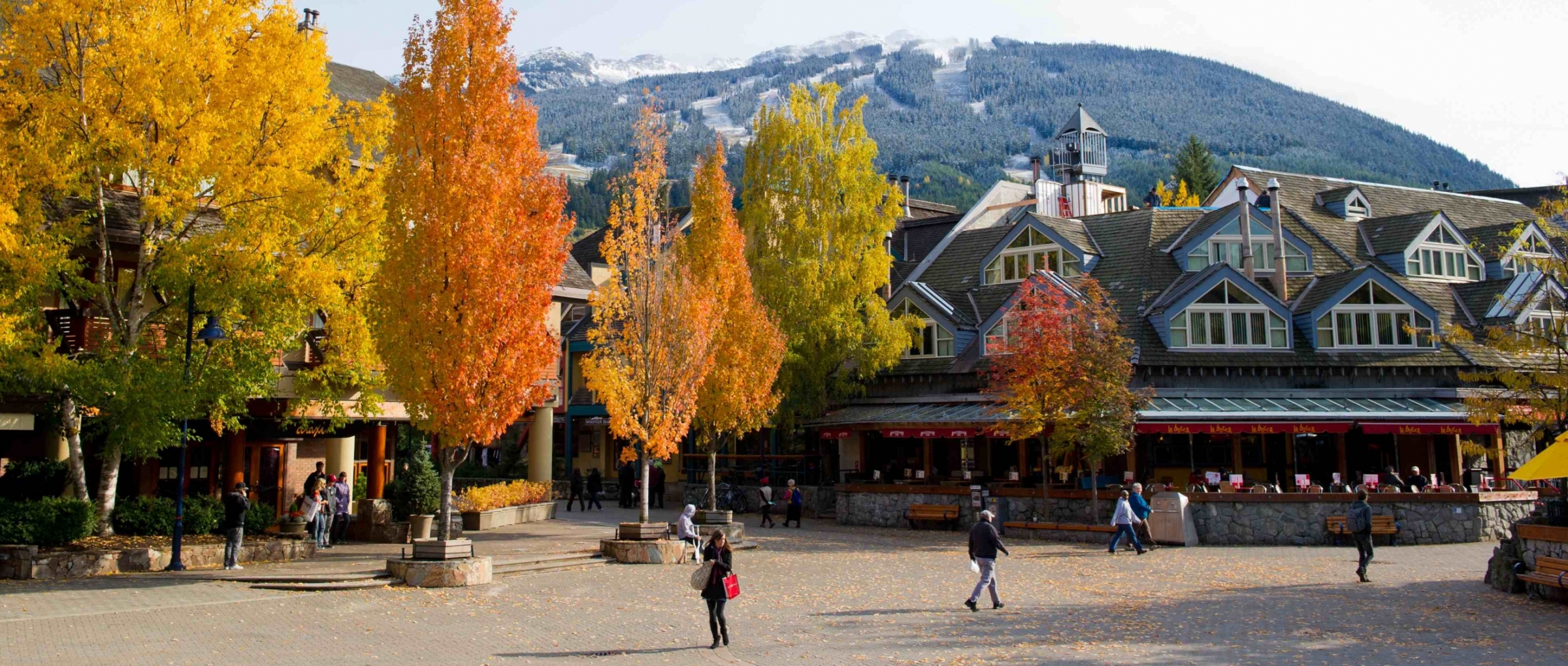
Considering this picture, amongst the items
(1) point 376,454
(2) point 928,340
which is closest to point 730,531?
(1) point 376,454

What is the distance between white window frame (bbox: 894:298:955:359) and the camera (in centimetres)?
3825

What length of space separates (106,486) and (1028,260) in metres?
29.2

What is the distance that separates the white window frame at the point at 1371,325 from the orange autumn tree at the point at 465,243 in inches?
1075

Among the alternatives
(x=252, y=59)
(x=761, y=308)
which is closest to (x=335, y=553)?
(x=252, y=59)

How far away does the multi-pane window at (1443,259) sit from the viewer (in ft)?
129

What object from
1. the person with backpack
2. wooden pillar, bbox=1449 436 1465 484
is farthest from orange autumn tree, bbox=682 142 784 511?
wooden pillar, bbox=1449 436 1465 484

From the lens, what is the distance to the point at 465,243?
58.7ft

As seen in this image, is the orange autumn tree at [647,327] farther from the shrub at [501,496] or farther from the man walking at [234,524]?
the man walking at [234,524]

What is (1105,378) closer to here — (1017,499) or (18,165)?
(1017,499)

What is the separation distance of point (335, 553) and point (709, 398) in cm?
958

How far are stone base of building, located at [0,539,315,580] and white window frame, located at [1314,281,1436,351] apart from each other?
Result: 30794mm

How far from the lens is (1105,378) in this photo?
27125 mm

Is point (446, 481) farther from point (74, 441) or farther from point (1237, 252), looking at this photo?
point (1237, 252)

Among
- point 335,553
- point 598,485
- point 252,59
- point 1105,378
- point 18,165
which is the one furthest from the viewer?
point 598,485
